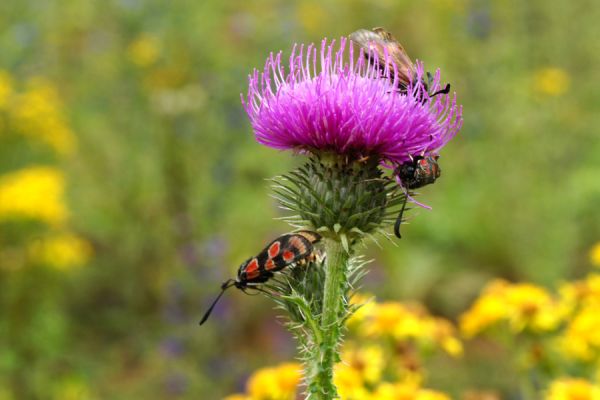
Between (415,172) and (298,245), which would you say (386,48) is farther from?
(298,245)

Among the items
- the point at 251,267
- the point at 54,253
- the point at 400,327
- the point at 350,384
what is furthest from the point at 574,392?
the point at 54,253

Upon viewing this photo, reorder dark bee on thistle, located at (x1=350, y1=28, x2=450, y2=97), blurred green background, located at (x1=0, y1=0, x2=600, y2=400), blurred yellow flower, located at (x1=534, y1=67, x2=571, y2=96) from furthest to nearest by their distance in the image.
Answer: blurred yellow flower, located at (x1=534, y1=67, x2=571, y2=96)
blurred green background, located at (x1=0, y1=0, x2=600, y2=400)
dark bee on thistle, located at (x1=350, y1=28, x2=450, y2=97)

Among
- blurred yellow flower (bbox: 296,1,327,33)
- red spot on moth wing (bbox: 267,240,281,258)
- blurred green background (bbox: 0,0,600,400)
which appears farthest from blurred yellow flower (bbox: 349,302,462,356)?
blurred yellow flower (bbox: 296,1,327,33)

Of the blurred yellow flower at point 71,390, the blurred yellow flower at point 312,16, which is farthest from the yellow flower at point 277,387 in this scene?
the blurred yellow flower at point 312,16

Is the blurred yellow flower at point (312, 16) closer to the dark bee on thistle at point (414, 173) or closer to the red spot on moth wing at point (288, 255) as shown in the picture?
the dark bee on thistle at point (414, 173)

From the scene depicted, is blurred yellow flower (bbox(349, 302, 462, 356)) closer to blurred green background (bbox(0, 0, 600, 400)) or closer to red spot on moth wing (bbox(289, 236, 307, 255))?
red spot on moth wing (bbox(289, 236, 307, 255))

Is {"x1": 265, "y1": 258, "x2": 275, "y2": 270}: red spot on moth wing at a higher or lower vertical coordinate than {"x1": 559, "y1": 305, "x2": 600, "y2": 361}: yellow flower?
lower
